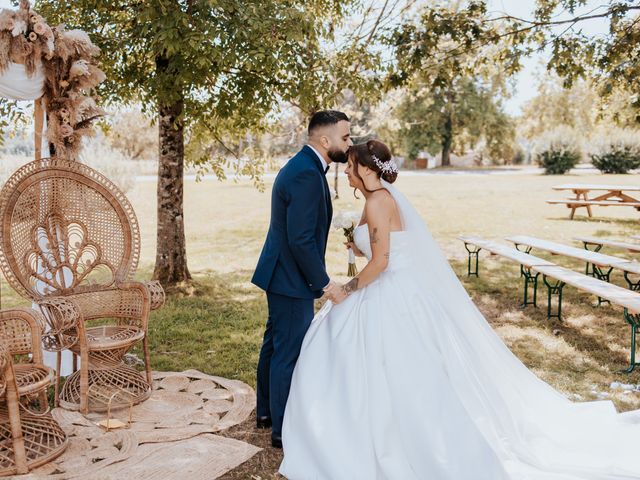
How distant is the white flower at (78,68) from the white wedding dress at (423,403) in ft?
9.29

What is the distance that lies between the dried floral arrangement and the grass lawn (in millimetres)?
2261

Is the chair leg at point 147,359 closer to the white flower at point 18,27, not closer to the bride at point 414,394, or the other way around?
the bride at point 414,394

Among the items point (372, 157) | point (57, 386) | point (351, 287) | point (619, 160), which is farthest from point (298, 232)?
point (619, 160)

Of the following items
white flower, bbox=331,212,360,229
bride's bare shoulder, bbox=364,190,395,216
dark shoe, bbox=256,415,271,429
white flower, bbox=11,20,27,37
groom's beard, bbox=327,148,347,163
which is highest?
white flower, bbox=11,20,27,37

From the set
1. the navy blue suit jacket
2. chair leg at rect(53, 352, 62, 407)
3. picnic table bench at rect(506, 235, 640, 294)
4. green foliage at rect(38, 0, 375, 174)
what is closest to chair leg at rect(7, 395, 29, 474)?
chair leg at rect(53, 352, 62, 407)

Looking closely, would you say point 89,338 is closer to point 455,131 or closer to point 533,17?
point 533,17

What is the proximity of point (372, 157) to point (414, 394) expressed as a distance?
4.82 feet

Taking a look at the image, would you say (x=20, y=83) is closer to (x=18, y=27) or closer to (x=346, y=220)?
(x=18, y=27)

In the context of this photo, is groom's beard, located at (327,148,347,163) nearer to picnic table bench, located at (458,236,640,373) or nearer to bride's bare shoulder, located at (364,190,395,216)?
bride's bare shoulder, located at (364,190,395,216)

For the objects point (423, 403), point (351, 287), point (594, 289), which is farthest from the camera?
point (594, 289)

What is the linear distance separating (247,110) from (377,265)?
4651 mm

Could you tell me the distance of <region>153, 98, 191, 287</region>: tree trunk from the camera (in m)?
7.89

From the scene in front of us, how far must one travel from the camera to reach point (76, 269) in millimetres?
5098

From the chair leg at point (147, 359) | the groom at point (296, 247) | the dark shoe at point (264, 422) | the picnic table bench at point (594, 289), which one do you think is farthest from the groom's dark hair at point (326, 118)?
the picnic table bench at point (594, 289)
